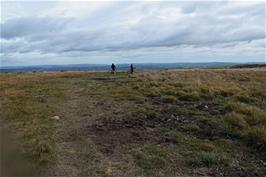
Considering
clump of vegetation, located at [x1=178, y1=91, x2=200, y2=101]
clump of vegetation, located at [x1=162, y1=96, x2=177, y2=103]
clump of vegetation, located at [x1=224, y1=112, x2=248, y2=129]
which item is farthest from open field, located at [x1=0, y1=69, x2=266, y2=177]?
clump of vegetation, located at [x1=178, y1=91, x2=200, y2=101]

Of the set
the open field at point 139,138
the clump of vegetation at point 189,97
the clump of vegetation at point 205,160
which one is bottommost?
the clump of vegetation at point 205,160

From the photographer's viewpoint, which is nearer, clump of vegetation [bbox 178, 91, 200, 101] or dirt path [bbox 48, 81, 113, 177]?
dirt path [bbox 48, 81, 113, 177]

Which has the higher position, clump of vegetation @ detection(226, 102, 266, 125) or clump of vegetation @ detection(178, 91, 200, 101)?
clump of vegetation @ detection(178, 91, 200, 101)

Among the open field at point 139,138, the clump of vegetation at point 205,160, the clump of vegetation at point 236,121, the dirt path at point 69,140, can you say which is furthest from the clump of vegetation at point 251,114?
the dirt path at point 69,140

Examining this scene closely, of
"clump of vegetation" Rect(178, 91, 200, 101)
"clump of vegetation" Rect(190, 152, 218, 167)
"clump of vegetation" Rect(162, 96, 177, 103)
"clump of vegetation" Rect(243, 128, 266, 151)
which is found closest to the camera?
"clump of vegetation" Rect(190, 152, 218, 167)

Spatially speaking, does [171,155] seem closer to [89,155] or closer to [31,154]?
[89,155]

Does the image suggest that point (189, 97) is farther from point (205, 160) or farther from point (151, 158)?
point (151, 158)

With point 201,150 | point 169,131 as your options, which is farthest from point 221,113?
point 201,150

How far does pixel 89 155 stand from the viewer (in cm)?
941

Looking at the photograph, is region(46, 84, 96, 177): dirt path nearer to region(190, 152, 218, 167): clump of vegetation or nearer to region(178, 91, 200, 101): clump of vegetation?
region(190, 152, 218, 167): clump of vegetation

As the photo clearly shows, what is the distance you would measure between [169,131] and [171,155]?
2.61m

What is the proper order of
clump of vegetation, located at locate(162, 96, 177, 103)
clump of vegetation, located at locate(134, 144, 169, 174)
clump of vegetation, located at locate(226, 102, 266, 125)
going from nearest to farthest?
clump of vegetation, located at locate(134, 144, 169, 174), clump of vegetation, located at locate(226, 102, 266, 125), clump of vegetation, located at locate(162, 96, 177, 103)

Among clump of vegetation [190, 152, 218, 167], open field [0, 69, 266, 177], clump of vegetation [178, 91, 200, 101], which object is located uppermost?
clump of vegetation [178, 91, 200, 101]

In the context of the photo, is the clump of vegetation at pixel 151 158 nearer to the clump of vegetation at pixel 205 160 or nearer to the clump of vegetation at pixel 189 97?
the clump of vegetation at pixel 205 160
